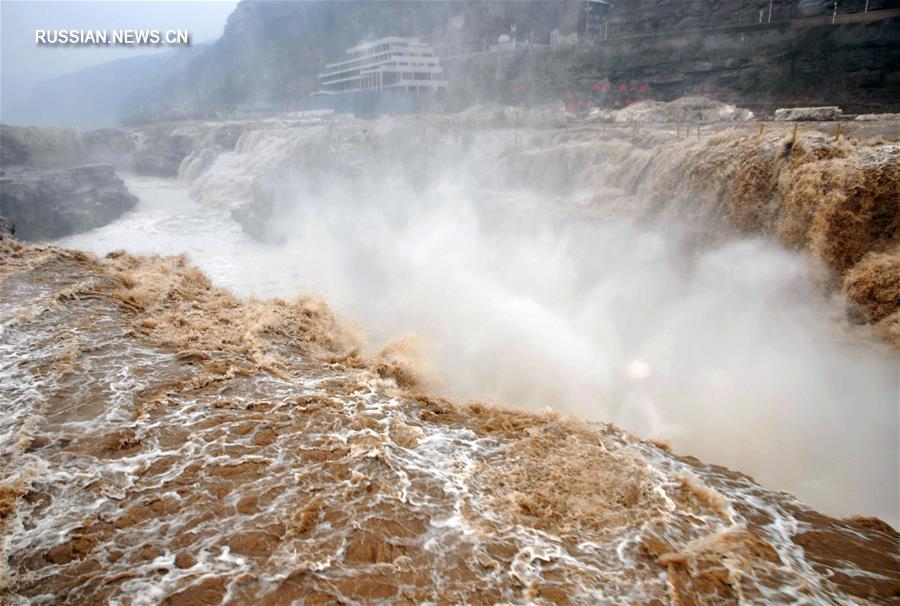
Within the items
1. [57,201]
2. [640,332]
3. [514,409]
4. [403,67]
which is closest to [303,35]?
[403,67]

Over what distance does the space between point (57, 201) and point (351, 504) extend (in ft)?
78.0

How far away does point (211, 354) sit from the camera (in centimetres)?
684

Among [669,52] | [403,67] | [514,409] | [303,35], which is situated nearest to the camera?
[514,409]

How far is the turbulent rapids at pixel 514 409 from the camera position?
3.70 meters

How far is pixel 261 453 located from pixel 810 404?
6764 millimetres

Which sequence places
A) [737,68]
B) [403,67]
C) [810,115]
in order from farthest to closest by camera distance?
[403,67], [737,68], [810,115]

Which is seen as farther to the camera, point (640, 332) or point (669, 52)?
point (669, 52)

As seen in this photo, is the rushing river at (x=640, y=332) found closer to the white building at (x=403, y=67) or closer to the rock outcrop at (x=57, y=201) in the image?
the rock outcrop at (x=57, y=201)

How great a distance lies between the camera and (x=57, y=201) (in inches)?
843

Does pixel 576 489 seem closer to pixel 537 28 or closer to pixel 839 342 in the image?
pixel 839 342

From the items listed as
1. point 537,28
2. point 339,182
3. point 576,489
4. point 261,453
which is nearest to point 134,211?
point 339,182

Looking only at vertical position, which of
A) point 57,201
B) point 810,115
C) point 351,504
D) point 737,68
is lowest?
point 351,504

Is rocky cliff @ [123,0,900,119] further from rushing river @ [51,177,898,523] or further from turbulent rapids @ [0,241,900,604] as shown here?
turbulent rapids @ [0,241,900,604]

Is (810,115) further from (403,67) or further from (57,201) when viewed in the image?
(403,67)
